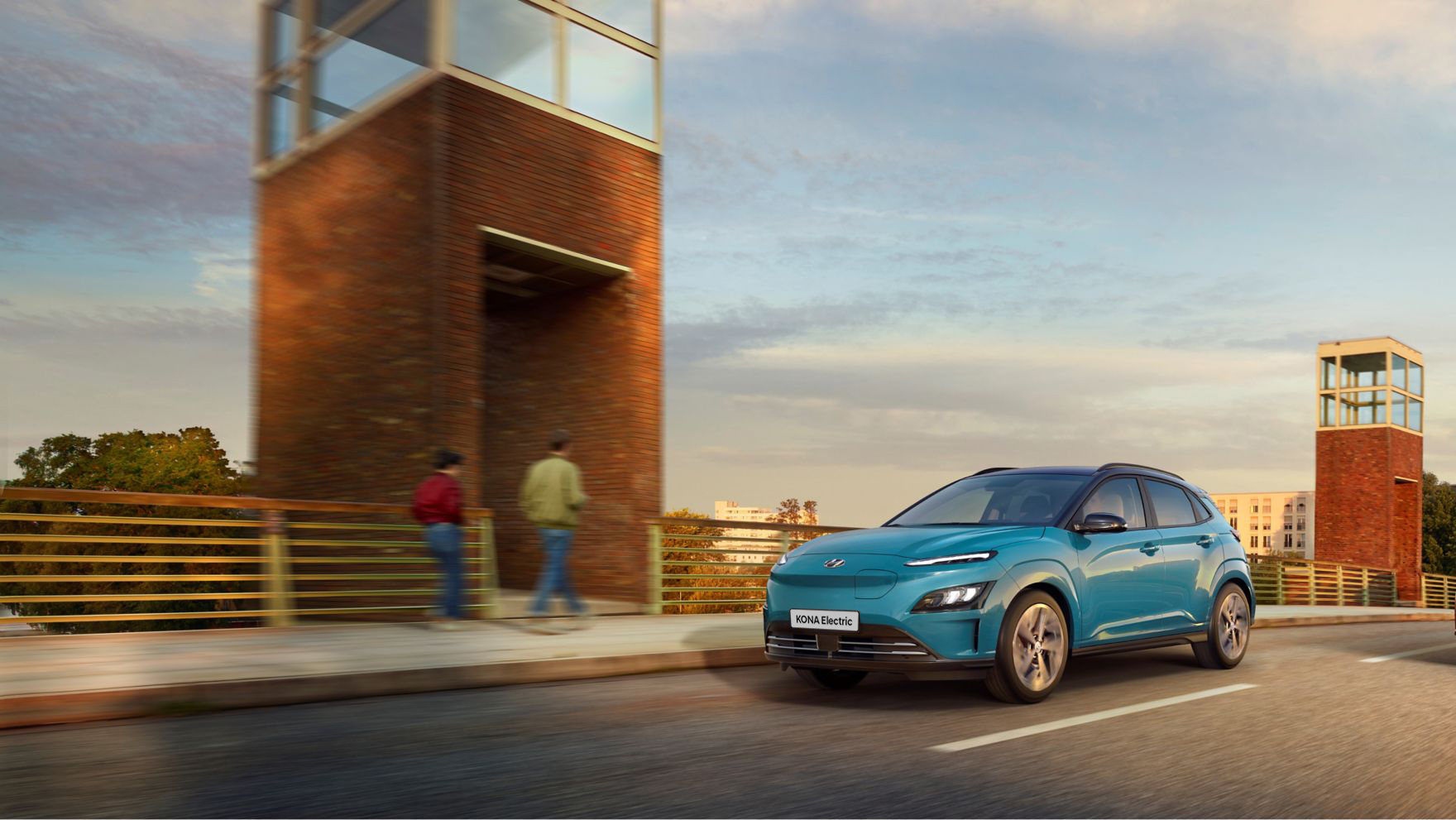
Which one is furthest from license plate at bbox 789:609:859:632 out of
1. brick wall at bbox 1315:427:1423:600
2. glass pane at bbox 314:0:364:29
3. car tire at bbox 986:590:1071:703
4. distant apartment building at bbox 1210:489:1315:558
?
distant apartment building at bbox 1210:489:1315:558

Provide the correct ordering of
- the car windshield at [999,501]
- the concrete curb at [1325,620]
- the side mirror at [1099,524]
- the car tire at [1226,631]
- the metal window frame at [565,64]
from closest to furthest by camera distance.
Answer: the side mirror at [1099,524] < the car windshield at [999,501] < the car tire at [1226,631] < the metal window frame at [565,64] < the concrete curb at [1325,620]

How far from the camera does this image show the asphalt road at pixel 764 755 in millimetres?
4465

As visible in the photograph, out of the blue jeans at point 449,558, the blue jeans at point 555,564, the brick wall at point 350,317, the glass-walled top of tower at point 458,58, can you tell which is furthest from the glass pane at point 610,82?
the blue jeans at point 449,558

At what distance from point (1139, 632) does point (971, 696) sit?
5.52 feet

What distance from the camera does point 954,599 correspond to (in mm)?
6898

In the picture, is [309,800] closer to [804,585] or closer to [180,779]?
[180,779]

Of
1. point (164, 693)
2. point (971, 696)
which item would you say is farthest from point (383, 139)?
point (971, 696)

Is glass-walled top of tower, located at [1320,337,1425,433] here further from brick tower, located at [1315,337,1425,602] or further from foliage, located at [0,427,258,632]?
foliage, located at [0,427,258,632]

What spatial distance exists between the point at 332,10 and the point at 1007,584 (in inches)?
531

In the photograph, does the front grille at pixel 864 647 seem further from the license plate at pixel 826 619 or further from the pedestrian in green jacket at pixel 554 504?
the pedestrian in green jacket at pixel 554 504

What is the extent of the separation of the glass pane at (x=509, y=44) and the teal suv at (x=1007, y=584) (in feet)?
28.3

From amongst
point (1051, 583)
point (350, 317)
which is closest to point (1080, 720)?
point (1051, 583)

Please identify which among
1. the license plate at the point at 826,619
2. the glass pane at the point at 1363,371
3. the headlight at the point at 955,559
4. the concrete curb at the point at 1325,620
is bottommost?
the concrete curb at the point at 1325,620

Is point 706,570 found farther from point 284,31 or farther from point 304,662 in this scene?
point 284,31
